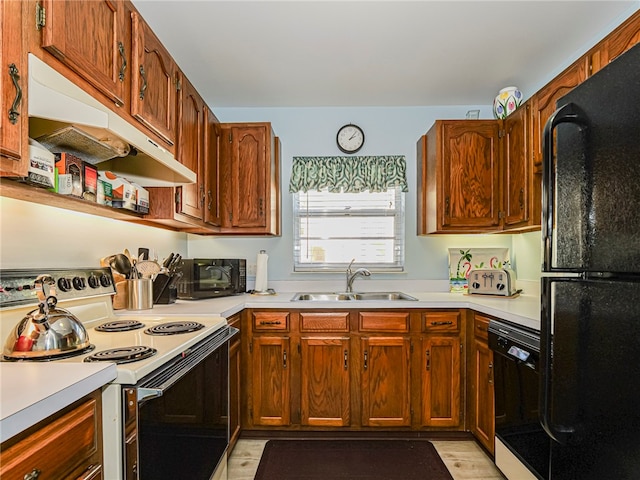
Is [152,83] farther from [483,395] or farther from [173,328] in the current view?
[483,395]

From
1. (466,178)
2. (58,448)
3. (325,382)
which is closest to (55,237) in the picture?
(58,448)

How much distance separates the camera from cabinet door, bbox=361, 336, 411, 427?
8.11 ft

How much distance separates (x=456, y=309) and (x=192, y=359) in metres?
1.75

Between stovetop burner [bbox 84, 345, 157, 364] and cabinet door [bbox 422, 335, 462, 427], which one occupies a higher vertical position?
stovetop burner [bbox 84, 345, 157, 364]

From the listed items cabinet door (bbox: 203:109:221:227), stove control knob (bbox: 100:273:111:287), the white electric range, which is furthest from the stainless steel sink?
stove control knob (bbox: 100:273:111:287)

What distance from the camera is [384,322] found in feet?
8.18

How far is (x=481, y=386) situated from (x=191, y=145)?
2284 millimetres

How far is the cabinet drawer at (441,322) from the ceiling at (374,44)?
1623 mm

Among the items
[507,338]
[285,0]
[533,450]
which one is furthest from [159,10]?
[533,450]

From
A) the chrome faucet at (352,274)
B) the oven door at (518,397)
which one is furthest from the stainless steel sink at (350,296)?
the oven door at (518,397)

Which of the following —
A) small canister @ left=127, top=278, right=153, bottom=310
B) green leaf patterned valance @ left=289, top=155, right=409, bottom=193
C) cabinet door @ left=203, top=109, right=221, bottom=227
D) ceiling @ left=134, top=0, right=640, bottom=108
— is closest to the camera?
ceiling @ left=134, top=0, right=640, bottom=108

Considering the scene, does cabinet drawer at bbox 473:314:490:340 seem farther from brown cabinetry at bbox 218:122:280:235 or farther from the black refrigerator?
brown cabinetry at bbox 218:122:280:235

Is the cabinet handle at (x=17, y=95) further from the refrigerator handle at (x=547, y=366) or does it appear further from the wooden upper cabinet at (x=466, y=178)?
the wooden upper cabinet at (x=466, y=178)

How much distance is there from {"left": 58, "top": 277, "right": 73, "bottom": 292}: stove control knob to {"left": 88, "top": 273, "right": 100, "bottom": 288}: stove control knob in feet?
0.39
